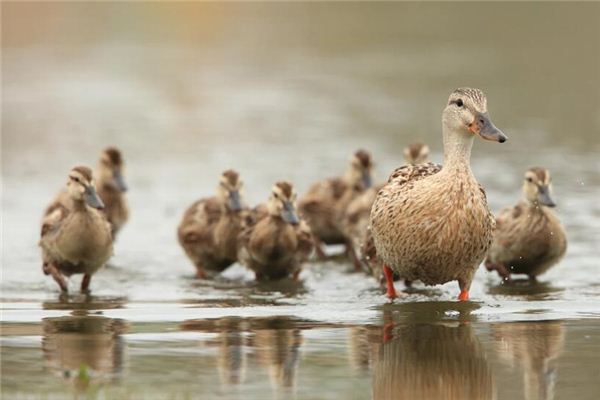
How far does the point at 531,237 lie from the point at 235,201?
218 cm

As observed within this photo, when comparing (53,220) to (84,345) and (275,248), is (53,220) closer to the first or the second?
(275,248)

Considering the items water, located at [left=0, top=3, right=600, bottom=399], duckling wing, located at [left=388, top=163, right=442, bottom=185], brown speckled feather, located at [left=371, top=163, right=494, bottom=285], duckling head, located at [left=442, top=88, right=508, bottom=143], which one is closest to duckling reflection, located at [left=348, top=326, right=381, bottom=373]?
water, located at [left=0, top=3, right=600, bottom=399]

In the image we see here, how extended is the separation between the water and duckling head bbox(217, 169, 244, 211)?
1.74ft

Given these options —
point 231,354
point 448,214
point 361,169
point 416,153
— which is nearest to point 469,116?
point 448,214

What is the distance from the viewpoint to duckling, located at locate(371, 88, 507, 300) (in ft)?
25.2

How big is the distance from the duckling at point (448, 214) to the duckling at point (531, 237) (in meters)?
1.52

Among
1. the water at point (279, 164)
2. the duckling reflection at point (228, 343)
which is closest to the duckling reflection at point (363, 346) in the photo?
the water at point (279, 164)

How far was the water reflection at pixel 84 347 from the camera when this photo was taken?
6.20 metres

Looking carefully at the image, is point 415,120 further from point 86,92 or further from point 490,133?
point 490,133

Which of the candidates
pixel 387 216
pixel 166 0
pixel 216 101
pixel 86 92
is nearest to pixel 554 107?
pixel 216 101

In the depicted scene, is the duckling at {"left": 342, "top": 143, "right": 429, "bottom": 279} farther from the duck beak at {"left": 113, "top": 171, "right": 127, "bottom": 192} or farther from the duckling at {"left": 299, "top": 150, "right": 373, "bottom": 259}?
the duck beak at {"left": 113, "top": 171, "right": 127, "bottom": 192}

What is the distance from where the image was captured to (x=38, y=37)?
26266 mm

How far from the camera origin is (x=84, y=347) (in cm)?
681

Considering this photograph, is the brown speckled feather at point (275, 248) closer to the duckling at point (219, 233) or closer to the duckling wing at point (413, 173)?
the duckling at point (219, 233)
